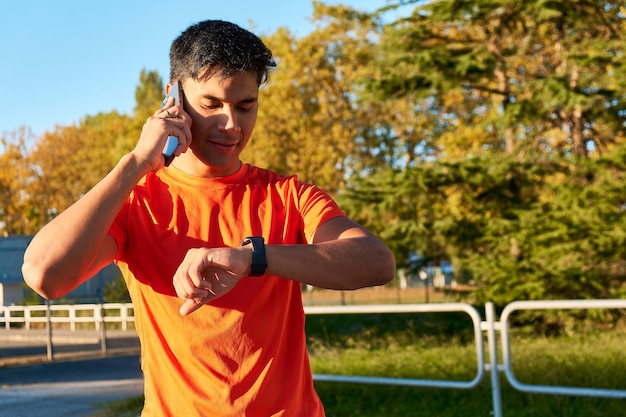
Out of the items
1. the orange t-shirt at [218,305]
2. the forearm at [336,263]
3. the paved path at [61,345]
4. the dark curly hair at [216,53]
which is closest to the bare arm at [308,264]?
the forearm at [336,263]

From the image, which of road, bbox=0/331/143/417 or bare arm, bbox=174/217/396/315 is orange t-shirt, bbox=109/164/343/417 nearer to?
bare arm, bbox=174/217/396/315

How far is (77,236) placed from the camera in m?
1.90

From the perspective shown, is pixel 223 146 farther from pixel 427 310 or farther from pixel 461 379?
pixel 461 379

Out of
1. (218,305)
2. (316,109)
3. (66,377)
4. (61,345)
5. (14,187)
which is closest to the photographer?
(218,305)

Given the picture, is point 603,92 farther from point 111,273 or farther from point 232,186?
point 111,273

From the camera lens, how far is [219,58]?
2.13 meters

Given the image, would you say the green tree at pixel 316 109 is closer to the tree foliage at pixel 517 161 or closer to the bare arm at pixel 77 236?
the tree foliage at pixel 517 161

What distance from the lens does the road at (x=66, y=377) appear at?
1038 cm

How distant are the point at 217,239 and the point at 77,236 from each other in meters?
0.38

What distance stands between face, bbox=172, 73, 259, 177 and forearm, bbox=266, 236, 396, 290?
380mm

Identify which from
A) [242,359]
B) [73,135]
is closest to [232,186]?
[242,359]

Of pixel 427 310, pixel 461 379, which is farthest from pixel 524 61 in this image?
pixel 427 310

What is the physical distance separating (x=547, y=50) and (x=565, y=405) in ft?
37.9

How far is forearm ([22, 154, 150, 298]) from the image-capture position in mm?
1900
